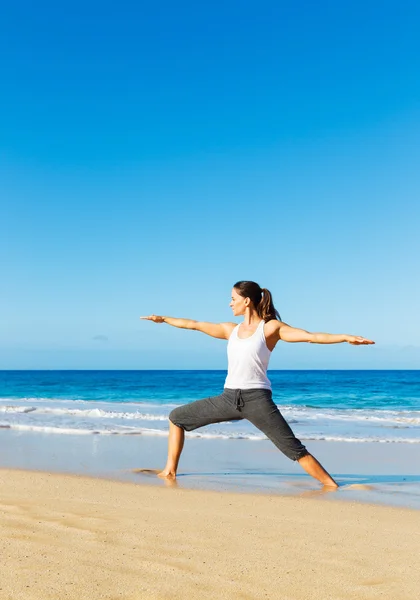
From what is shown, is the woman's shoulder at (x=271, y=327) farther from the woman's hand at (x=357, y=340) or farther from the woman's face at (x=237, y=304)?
the woman's hand at (x=357, y=340)

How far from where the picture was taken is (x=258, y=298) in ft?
20.3

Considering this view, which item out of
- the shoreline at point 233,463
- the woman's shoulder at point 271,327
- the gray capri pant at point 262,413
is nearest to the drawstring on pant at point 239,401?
the gray capri pant at point 262,413

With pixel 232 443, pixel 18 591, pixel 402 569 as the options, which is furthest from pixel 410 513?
pixel 232 443

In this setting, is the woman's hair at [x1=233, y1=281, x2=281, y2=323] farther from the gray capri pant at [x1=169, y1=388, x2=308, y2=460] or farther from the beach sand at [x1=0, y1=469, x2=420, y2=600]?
the beach sand at [x1=0, y1=469, x2=420, y2=600]

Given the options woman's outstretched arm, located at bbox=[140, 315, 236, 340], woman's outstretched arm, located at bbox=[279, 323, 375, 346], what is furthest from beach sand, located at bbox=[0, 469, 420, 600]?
woman's outstretched arm, located at bbox=[140, 315, 236, 340]

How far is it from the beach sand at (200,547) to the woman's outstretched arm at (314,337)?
140cm

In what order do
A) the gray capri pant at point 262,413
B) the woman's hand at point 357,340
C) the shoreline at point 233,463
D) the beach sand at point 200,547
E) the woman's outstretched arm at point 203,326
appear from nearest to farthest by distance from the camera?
1. the beach sand at point 200,547
2. the woman's hand at point 357,340
3. the gray capri pant at point 262,413
4. the shoreline at point 233,463
5. the woman's outstretched arm at point 203,326

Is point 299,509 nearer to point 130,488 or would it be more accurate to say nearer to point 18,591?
point 130,488

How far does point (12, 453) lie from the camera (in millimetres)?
8359

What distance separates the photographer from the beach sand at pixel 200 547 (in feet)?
9.87

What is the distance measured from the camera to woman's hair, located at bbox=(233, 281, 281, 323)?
20.2 feet

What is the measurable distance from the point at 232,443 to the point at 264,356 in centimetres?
425

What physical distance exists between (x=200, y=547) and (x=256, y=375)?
2501 millimetres

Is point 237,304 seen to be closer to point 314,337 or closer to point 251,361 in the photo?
point 251,361
